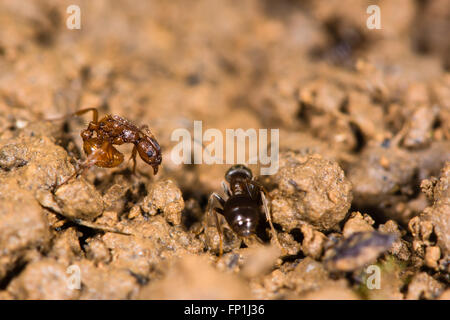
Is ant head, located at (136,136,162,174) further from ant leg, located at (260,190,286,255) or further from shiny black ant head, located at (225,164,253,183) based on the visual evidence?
ant leg, located at (260,190,286,255)

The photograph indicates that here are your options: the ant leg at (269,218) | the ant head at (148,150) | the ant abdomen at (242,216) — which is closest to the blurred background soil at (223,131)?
the ant leg at (269,218)

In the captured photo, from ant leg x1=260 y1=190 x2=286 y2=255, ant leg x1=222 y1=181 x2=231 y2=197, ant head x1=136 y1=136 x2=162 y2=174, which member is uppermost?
ant head x1=136 y1=136 x2=162 y2=174

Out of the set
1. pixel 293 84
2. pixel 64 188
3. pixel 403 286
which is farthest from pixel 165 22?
pixel 403 286

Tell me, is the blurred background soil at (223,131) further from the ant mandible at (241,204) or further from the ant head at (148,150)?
the ant head at (148,150)

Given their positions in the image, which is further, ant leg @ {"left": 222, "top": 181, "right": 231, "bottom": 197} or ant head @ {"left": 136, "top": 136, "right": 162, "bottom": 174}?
ant leg @ {"left": 222, "top": 181, "right": 231, "bottom": 197}

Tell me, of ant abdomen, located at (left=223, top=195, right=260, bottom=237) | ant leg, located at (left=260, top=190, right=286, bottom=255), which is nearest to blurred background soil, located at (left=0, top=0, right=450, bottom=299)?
ant leg, located at (left=260, top=190, right=286, bottom=255)

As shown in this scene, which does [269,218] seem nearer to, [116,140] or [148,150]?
[148,150]

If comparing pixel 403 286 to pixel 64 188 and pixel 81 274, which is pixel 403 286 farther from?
pixel 64 188
